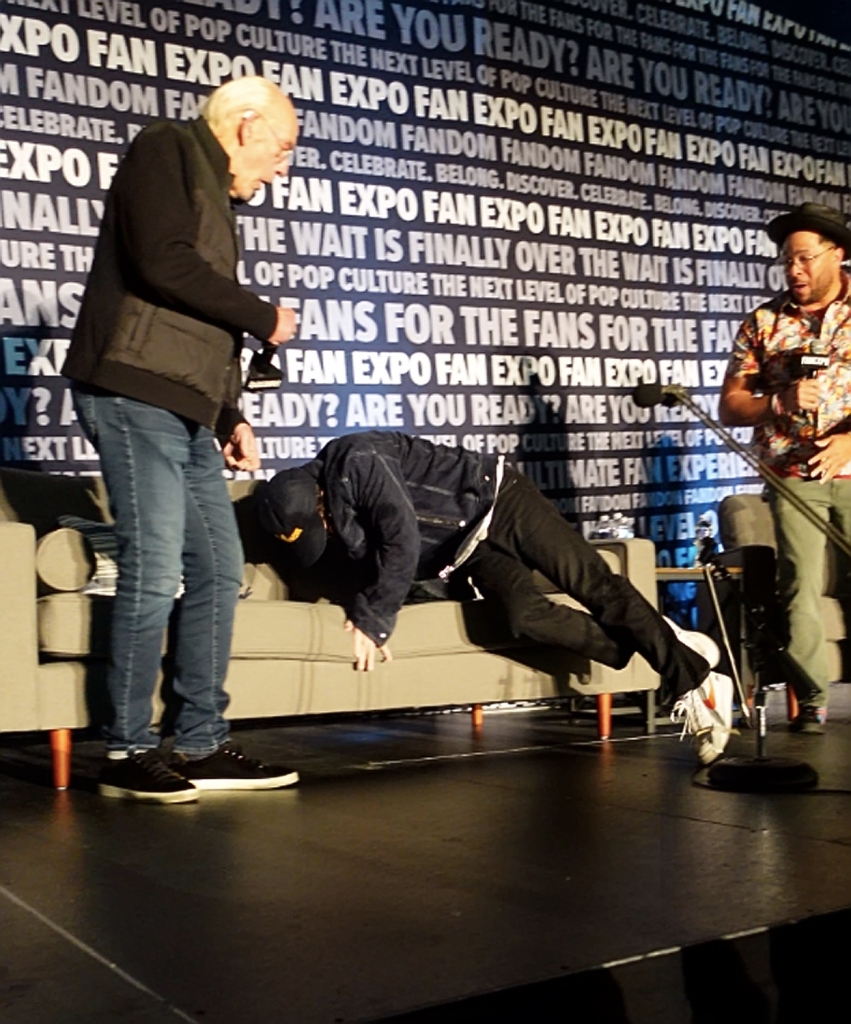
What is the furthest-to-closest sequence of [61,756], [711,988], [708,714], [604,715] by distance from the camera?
[604,715] < [708,714] < [61,756] < [711,988]

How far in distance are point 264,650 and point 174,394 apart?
0.72 metres

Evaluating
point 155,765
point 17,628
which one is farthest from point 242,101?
point 155,765

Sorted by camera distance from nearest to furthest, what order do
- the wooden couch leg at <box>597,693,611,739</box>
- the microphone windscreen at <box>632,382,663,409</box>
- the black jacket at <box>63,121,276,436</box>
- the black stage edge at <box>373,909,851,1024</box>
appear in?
1. the black stage edge at <box>373,909,851,1024</box>
2. the microphone windscreen at <box>632,382,663,409</box>
3. the black jacket at <box>63,121,276,436</box>
4. the wooden couch leg at <box>597,693,611,739</box>

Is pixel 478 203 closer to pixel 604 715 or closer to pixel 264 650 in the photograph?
pixel 604 715

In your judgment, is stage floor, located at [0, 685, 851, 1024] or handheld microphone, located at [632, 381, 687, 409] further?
handheld microphone, located at [632, 381, 687, 409]

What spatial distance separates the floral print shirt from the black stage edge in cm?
240

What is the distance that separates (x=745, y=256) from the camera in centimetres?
603

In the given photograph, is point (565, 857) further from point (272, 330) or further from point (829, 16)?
point (829, 16)

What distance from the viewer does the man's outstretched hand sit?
10.8 ft

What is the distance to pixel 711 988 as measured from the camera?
1.72 metres

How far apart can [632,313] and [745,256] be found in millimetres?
787

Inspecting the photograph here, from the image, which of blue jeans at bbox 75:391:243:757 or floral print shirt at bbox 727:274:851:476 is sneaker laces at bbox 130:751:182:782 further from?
floral print shirt at bbox 727:274:851:476

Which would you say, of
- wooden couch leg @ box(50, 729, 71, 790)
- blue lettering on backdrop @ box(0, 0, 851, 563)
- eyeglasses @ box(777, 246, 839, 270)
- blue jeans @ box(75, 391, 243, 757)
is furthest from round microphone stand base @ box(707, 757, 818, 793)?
blue lettering on backdrop @ box(0, 0, 851, 563)

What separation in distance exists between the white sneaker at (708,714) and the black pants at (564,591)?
3cm
